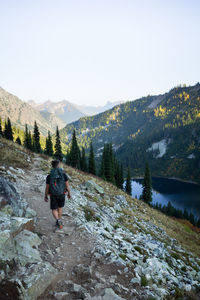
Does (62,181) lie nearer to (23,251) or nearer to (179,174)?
(23,251)

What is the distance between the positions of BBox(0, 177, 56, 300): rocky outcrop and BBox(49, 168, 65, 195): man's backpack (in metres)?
1.60

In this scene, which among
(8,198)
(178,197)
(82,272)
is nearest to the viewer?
(82,272)

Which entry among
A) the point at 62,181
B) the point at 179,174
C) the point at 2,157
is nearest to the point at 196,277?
the point at 62,181

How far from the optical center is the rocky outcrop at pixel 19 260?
4.57 metres

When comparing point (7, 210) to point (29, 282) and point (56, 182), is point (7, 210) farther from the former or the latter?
point (29, 282)

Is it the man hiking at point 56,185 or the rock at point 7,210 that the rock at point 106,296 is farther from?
the rock at point 7,210

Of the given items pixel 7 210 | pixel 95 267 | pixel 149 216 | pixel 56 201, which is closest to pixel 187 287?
pixel 95 267

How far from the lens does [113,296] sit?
5145 millimetres

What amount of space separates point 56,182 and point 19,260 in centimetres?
331

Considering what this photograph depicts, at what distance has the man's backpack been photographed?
810cm

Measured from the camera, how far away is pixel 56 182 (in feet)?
26.7

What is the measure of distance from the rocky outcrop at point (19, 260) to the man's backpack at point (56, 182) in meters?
1.60

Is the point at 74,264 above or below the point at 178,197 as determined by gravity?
above

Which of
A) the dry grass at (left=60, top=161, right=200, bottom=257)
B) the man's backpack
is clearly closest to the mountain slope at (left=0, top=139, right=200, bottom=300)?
the man's backpack
